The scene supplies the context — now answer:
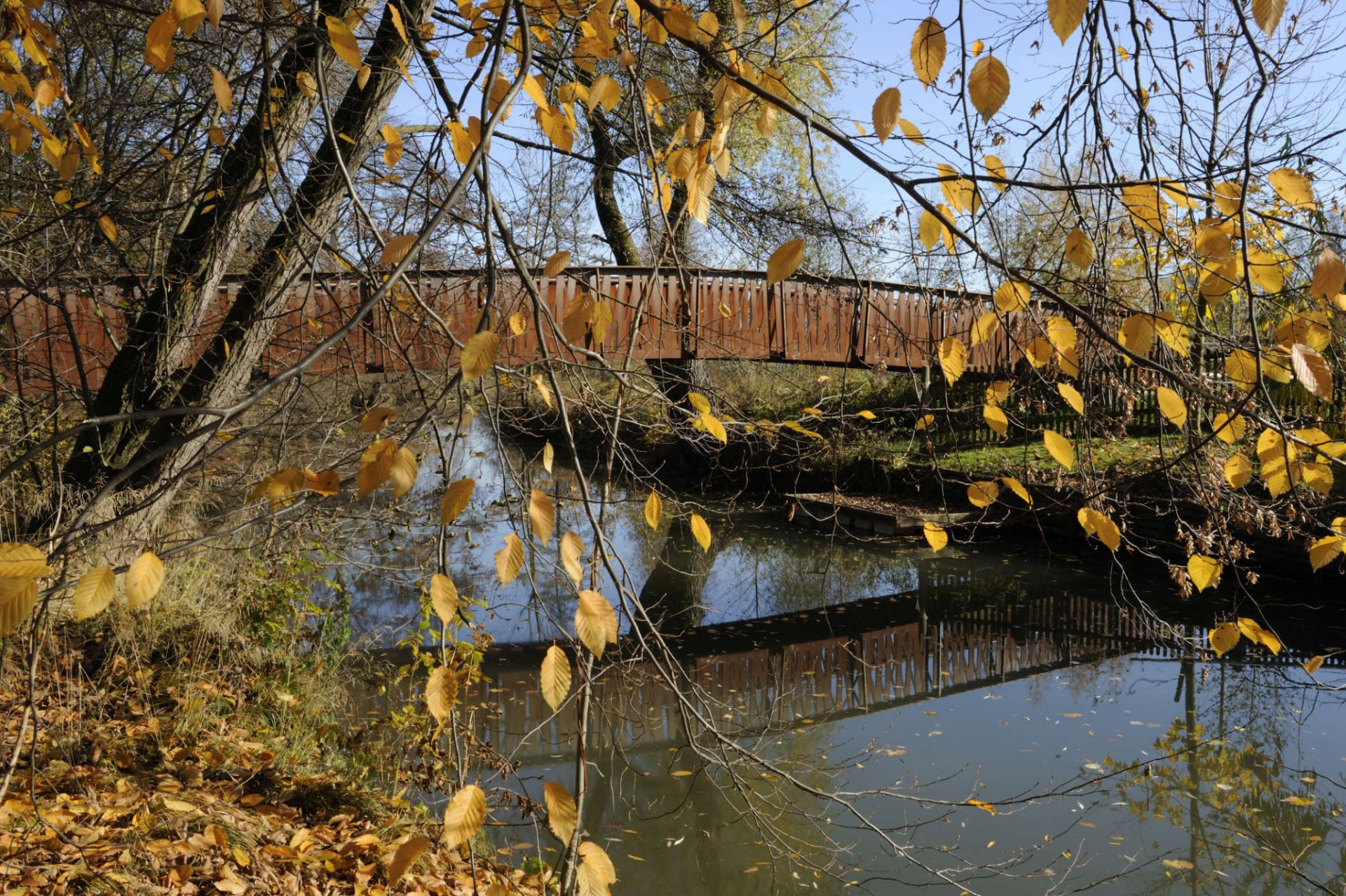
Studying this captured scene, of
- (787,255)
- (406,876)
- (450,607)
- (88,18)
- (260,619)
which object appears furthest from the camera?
(260,619)

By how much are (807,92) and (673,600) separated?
6.97 meters

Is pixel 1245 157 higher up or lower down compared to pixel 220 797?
higher up

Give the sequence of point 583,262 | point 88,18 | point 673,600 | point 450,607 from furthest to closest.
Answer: point 673,600, point 583,262, point 88,18, point 450,607

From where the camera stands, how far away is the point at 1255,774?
6.18 meters

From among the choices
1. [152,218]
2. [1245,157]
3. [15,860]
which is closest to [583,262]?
[152,218]

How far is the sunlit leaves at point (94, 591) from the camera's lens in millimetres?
1219

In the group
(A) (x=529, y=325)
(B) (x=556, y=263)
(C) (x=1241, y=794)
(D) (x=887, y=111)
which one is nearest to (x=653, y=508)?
(B) (x=556, y=263)

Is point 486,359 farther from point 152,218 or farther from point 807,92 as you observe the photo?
point 807,92

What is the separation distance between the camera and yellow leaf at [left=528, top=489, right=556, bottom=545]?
48.8 inches

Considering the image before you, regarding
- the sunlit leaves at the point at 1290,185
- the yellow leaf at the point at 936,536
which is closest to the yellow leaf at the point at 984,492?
A: the yellow leaf at the point at 936,536

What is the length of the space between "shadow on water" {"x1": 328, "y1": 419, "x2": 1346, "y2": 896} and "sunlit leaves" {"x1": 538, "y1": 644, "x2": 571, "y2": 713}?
1.70 feet

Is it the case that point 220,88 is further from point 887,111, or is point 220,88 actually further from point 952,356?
point 952,356

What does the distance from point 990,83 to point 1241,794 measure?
601 centimetres

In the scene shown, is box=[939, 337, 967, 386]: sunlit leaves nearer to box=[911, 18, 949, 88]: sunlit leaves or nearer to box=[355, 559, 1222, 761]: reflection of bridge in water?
box=[911, 18, 949, 88]: sunlit leaves
